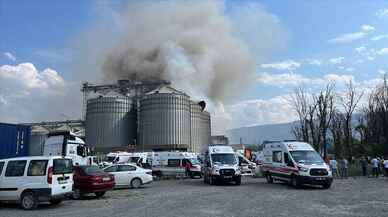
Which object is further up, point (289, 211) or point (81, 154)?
point (81, 154)

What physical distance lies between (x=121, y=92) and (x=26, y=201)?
82226 mm

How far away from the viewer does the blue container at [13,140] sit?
1603cm

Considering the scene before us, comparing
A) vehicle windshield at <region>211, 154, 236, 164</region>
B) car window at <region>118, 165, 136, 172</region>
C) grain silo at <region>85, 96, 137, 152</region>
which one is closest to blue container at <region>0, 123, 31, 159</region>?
car window at <region>118, 165, 136, 172</region>

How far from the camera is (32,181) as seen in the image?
42.9 ft

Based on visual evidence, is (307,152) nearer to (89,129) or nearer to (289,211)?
(289,211)

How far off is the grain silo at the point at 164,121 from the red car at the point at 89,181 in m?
66.1

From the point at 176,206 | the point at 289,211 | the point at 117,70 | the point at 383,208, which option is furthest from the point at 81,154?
the point at 117,70

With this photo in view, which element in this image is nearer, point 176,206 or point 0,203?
point 176,206

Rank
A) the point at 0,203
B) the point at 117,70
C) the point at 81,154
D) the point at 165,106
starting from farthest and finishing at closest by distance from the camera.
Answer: the point at 117,70 → the point at 165,106 → the point at 81,154 → the point at 0,203

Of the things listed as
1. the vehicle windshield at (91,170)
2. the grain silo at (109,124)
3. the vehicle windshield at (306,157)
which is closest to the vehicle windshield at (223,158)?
the vehicle windshield at (306,157)

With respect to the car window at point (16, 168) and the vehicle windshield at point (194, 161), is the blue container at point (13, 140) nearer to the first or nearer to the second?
the car window at point (16, 168)

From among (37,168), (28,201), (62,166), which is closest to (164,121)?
(62,166)

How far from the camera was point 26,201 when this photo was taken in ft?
43.0

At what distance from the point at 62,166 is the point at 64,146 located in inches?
336
